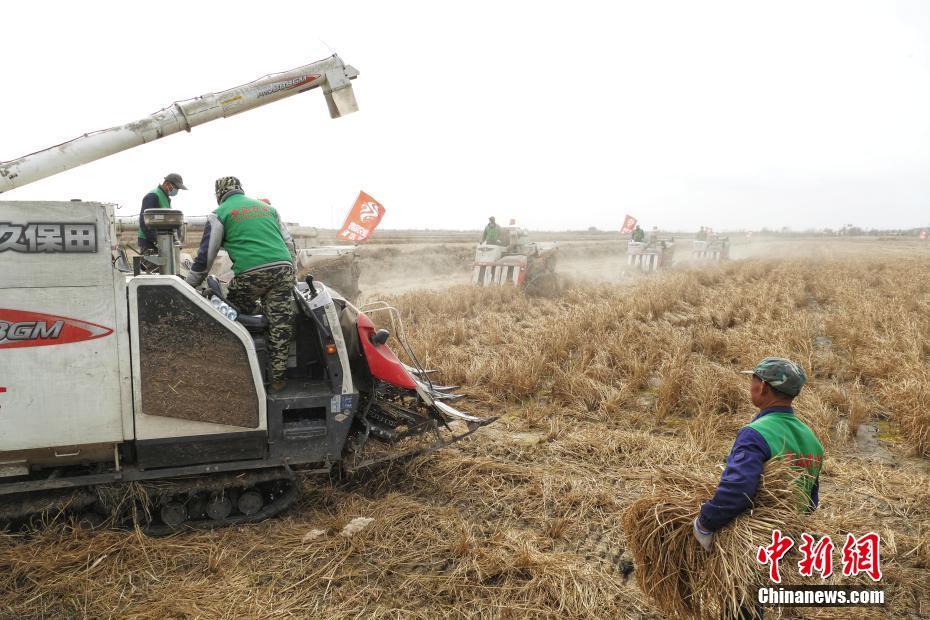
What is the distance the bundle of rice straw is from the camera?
238cm

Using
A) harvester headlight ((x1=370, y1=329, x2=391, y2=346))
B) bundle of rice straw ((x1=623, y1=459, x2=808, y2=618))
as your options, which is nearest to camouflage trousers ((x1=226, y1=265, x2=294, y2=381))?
harvester headlight ((x1=370, y1=329, x2=391, y2=346))

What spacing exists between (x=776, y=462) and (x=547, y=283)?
12283 millimetres

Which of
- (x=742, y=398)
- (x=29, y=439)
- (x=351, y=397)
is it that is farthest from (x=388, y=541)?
(x=742, y=398)

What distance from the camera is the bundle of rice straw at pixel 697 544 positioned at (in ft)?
7.80

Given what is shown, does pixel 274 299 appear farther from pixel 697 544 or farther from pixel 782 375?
pixel 782 375

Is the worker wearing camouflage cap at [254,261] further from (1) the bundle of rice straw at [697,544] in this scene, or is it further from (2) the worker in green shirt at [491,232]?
(2) the worker in green shirt at [491,232]

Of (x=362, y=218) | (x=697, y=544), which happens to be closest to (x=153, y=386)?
(x=697, y=544)

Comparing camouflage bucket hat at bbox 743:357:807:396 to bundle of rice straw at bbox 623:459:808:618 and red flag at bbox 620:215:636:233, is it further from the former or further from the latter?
red flag at bbox 620:215:636:233

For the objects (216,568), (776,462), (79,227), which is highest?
(79,227)

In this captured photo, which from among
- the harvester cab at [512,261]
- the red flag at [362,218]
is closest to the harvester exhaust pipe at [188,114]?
the red flag at [362,218]

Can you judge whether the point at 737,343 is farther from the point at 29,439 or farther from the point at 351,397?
the point at 29,439

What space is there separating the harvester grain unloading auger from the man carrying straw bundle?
254 centimetres

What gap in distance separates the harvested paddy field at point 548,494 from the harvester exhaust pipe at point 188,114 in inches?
102

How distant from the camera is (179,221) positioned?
4074 mm
